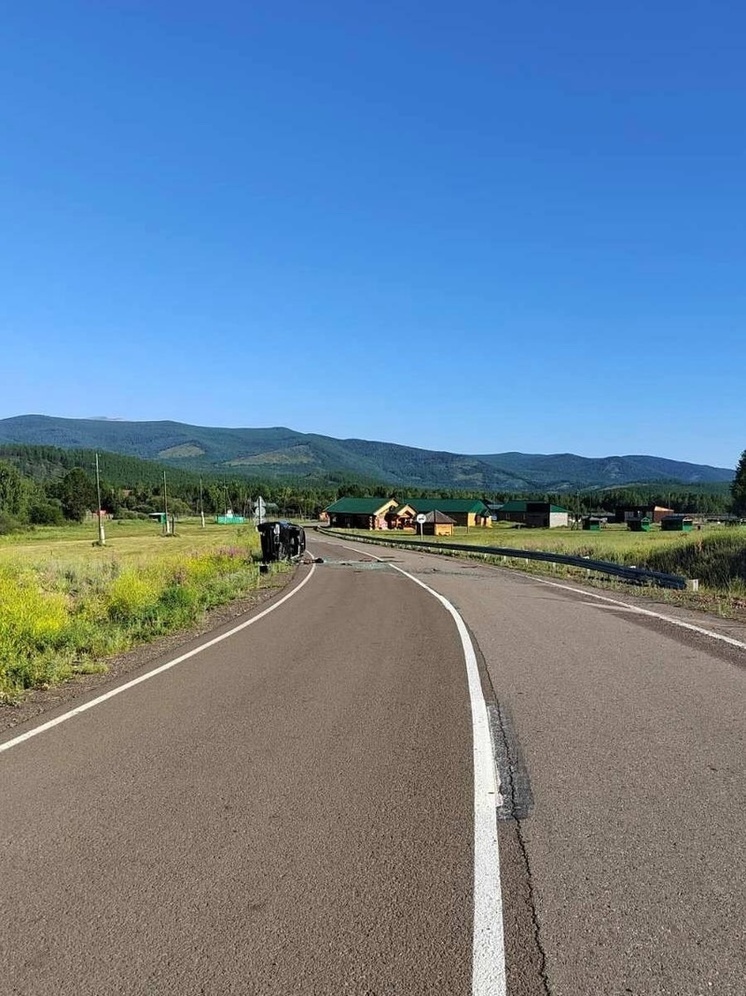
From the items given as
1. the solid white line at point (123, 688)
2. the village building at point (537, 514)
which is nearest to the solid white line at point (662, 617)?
the solid white line at point (123, 688)

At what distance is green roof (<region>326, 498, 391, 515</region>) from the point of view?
4503 inches

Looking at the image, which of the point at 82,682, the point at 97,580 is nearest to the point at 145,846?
the point at 82,682

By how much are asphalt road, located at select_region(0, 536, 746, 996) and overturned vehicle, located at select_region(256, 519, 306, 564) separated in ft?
90.4

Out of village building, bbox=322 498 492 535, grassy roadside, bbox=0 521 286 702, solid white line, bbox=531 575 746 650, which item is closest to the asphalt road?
grassy roadside, bbox=0 521 286 702

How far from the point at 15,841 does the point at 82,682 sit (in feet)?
15.9

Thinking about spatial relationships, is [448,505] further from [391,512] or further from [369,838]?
[369,838]

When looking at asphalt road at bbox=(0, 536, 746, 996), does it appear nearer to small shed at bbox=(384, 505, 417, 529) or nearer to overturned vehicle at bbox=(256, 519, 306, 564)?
overturned vehicle at bbox=(256, 519, 306, 564)

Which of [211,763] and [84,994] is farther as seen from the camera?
[211,763]

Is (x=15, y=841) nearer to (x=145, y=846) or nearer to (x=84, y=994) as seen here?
(x=145, y=846)

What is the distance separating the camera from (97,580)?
28.0 m

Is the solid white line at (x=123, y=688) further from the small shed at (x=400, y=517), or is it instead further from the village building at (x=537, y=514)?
the village building at (x=537, y=514)

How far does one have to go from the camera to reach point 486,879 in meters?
3.87

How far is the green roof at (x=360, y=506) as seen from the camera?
375 feet

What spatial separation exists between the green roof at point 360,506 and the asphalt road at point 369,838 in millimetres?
105208
